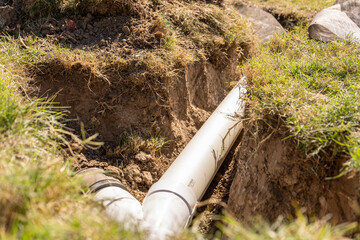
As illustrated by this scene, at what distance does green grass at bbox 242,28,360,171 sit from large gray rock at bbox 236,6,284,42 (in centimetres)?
171

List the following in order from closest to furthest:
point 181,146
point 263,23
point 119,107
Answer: point 119,107, point 181,146, point 263,23

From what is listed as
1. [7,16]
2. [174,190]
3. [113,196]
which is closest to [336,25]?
[174,190]

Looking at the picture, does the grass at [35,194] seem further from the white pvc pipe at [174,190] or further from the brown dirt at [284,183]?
the brown dirt at [284,183]

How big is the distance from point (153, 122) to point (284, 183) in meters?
1.62

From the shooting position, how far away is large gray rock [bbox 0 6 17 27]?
4066 mm

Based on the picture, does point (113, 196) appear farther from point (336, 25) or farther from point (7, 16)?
point (336, 25)

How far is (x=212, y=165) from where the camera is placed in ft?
10.4

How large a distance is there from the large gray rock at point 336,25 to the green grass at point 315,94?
1.50ft

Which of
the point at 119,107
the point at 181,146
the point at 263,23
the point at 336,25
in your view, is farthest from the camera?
the point at 263,23

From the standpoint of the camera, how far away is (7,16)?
410cm

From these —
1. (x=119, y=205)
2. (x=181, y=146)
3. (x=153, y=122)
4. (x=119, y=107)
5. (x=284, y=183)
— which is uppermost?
(x=284, y=183)

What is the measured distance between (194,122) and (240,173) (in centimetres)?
137

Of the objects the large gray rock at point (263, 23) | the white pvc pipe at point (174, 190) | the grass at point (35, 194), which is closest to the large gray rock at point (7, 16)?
the grass at point (35, 194)

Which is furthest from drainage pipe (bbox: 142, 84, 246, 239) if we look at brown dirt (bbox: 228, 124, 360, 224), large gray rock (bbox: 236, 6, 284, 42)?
large gray rock (bbox: 236, 6, 284, 42)
